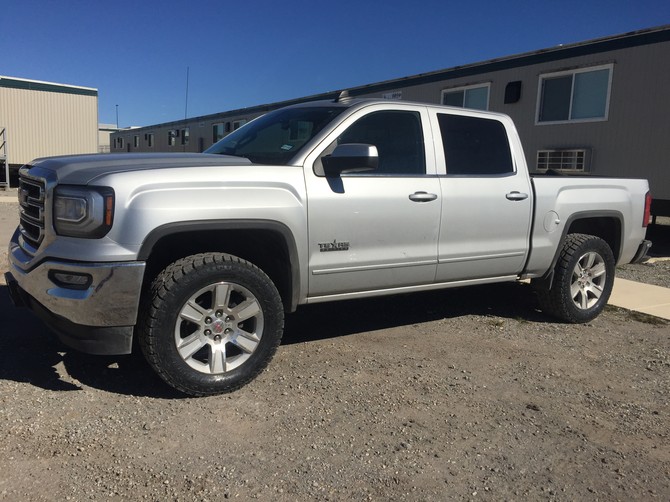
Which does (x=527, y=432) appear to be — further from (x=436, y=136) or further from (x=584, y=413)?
(x=436, y=136)

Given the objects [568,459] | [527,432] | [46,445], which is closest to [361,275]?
[527,432]

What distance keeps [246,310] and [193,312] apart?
12.8 inches

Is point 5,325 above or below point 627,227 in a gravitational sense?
below

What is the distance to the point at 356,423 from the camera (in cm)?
317

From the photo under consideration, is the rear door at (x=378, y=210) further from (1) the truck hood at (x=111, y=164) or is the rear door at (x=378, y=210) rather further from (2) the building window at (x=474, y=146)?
(1) the truck hood at (x=111, y=164)

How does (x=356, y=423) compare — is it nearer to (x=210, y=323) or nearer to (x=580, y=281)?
(x=210, y=323)

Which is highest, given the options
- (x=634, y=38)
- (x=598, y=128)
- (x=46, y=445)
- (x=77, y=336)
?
(x=634, y=38)

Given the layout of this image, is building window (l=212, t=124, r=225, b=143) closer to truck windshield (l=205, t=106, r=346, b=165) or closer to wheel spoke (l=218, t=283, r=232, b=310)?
truck windshield (l=205, t=106, r=346, b=165)

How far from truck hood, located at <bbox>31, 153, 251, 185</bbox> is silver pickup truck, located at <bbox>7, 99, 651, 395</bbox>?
0.02 metres

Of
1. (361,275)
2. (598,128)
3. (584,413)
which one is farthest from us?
(598,128)

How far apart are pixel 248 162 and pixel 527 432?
2.33 metres

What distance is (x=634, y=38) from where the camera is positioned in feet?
36.6

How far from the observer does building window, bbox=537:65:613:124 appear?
11969 millimetres

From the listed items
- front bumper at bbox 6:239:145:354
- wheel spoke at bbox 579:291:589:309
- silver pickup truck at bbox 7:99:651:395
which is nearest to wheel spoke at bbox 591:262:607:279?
wheel spoke at bbox 579:291:589:309
